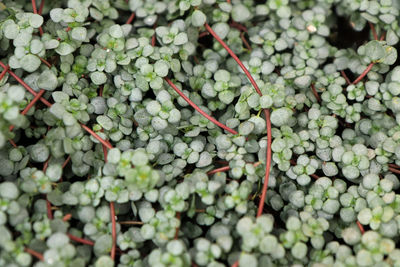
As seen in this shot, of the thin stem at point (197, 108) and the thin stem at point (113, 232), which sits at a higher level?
the thin stem at point (197, 108)

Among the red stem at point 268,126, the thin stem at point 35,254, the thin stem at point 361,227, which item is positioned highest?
the red stem at point 268,126

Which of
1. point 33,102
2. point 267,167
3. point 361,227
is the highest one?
point 33,102

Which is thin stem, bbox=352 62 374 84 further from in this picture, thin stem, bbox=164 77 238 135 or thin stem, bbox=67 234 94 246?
thin stem, bbox=67 234 94 246

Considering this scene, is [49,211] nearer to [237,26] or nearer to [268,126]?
[268,126]

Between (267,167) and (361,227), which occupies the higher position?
(267,167)

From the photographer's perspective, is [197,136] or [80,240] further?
[197,136]

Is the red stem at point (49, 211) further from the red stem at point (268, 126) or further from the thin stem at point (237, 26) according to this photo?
the thin stem at point (237, 26)

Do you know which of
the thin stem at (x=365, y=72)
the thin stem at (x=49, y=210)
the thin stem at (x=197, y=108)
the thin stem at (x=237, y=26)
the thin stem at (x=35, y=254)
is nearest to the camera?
the thin stem at (x=35, y=254)

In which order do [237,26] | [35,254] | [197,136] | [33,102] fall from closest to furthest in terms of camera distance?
1. [35,254]
2. [33,102]
3. [197,136]
4. [237,26]

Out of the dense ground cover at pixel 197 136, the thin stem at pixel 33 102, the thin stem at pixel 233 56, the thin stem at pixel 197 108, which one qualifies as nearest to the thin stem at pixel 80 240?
the dense ground cover at pixel 197 136

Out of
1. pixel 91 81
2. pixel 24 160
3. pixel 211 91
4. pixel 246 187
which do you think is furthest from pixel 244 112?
pixel 24 160

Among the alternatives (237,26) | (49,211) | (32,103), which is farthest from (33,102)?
(237,26)

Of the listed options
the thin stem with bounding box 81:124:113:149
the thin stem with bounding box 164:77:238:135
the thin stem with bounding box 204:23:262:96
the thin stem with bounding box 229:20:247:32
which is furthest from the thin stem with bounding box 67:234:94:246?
the thin stem with bounding box 229:20:247:32
